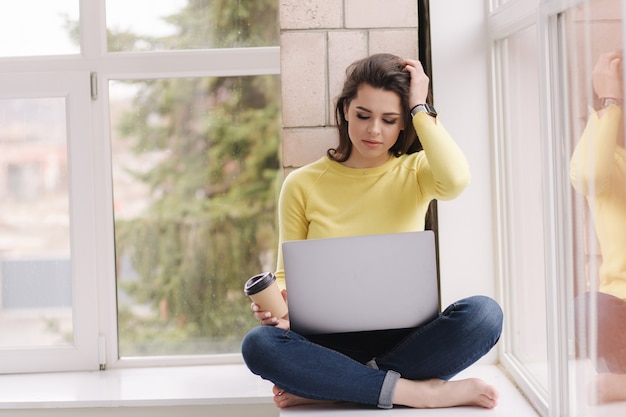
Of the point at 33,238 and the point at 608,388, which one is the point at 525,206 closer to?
the point at 608,388

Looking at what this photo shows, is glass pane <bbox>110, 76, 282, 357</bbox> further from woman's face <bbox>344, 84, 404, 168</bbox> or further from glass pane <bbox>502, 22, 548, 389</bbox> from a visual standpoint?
glass pane <bbox>502, 22, 548, 389</bbox>

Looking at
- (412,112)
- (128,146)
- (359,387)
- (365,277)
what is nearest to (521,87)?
(412,112)

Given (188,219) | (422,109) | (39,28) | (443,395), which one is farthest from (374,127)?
(39,28)

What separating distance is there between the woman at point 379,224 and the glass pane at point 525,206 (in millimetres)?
184

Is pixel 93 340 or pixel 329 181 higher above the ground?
pixel 329 181

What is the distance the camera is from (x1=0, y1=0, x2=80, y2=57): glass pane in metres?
2.59

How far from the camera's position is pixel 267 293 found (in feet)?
6.19

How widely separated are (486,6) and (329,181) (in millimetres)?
659

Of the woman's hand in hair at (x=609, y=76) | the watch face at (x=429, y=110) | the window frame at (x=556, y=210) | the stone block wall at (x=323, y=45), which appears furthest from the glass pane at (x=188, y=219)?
the woman's hand in hair at (x=609, y=76)

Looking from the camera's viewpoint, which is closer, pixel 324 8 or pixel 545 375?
pixel 545 375

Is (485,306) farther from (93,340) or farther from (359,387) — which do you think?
(93,340)

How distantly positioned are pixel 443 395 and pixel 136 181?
4.21 ft

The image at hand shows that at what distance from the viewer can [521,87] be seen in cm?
204

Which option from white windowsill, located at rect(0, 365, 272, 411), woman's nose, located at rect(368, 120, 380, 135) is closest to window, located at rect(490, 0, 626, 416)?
woman's nose, located at rect(368, 120, 380, 135)
